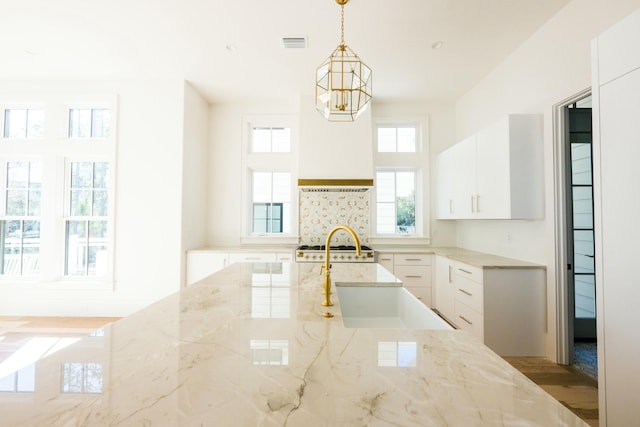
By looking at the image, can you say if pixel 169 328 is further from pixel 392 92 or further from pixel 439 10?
pixel 392 92

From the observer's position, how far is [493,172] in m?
2.93

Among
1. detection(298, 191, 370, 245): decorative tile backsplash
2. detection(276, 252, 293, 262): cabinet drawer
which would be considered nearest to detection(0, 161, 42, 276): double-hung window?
detection(276, 252, 293, 262): cabinet drawer

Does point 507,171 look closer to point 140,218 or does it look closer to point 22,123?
point 140,218

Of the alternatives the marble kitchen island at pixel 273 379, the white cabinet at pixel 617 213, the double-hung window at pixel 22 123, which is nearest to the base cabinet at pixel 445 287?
the white cabinet at pixel 617 213

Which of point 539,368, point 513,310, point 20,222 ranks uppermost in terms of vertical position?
point 20,222

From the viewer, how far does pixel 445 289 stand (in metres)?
3.51

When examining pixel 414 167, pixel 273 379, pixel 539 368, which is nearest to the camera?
pixel 273 379

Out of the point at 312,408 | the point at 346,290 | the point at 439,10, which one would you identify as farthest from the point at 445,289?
the point at 312,408

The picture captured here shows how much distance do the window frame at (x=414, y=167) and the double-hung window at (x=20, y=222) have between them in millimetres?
4618

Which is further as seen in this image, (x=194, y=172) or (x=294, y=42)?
(x=194, y=172)

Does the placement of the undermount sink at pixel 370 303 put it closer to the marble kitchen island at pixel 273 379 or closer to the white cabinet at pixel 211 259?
the marble kitchen island at pixel 273 379

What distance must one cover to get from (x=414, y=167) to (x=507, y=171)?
1.84 metres

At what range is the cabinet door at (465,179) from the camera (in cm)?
330

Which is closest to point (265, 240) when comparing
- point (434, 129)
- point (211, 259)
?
point (211, 259)
